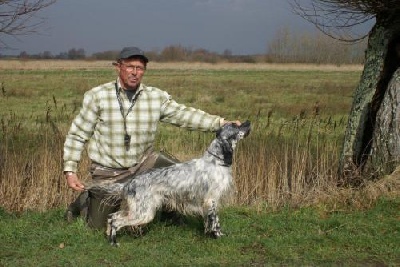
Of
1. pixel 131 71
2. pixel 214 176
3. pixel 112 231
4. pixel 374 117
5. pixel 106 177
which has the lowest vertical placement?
pixel 112 231

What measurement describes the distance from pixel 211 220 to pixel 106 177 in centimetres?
131

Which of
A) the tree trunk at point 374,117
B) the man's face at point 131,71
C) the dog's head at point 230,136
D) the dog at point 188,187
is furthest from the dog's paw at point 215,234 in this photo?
the tree trunk at point 374,117

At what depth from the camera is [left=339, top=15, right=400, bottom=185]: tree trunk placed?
7336mm

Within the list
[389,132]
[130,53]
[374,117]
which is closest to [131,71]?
[130,53]

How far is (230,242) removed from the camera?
17.6 ft

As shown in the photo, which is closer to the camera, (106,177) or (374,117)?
(106,177)

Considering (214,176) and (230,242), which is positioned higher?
(214,176)

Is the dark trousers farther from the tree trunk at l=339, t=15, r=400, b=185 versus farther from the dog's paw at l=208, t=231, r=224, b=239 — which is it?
the tree trunk at l=339, t=15, r=400, b=185

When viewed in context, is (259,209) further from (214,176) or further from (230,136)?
(230,136)

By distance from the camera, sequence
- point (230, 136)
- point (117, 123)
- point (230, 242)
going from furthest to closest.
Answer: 1. point (117, 123)
2. point (230, 242)
3. point (230, 136)

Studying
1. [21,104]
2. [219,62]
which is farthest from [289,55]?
[21,104]

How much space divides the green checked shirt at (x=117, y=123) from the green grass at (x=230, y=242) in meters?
0.83

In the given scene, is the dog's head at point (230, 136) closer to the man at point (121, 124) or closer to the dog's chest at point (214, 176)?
the dog's chest at point (214, 176)

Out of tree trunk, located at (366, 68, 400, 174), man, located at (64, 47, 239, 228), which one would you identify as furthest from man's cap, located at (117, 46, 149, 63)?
tree trunk, located at (366, 68, 400, 174)
